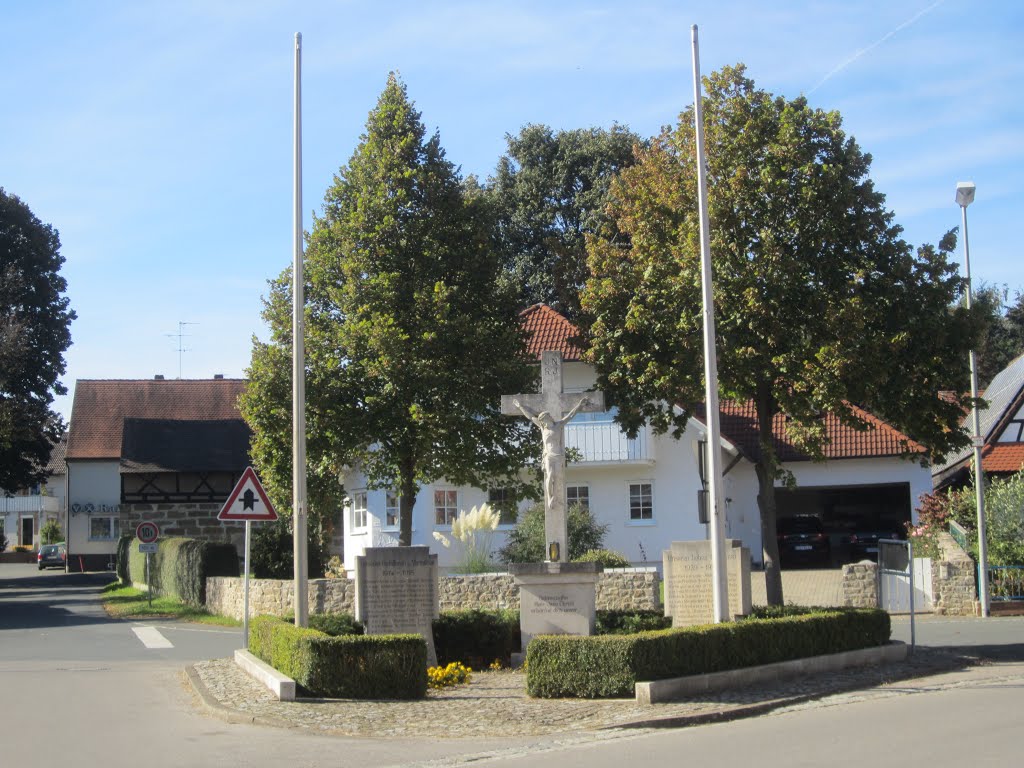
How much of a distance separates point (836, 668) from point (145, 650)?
1238 cm

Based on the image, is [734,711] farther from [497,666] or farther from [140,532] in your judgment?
[140,532]

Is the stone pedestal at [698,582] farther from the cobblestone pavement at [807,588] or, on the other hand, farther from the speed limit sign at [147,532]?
the speed limit sign at [147,532]

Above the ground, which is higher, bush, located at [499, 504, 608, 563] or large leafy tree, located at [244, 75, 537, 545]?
large leafy tree, located at [244, 75, 537, 545]

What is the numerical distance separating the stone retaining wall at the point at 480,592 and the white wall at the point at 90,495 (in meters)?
39.2

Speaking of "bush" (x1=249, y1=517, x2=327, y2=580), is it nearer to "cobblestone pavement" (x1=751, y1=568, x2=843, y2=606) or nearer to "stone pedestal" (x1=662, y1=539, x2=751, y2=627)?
"cobblestone pavement" (x1=751, y1=568, x2=843, y2=606)

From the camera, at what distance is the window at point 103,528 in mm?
60969

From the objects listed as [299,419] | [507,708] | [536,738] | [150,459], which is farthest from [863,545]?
[150,459]

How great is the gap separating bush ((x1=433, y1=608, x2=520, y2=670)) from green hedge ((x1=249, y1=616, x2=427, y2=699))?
3.59 meters

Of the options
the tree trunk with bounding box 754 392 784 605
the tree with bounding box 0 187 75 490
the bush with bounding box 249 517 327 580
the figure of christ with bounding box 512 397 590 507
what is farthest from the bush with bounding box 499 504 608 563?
the tree with bounding box 0 187 75 490

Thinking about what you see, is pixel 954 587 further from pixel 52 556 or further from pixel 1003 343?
pixel 52 556

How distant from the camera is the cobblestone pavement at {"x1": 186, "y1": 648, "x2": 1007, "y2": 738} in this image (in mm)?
11820

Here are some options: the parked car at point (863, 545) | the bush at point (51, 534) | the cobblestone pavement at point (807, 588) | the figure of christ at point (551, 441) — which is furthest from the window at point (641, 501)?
the bush at point (51, 534)

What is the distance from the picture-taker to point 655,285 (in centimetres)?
1945

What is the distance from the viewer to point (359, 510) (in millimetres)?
36250
